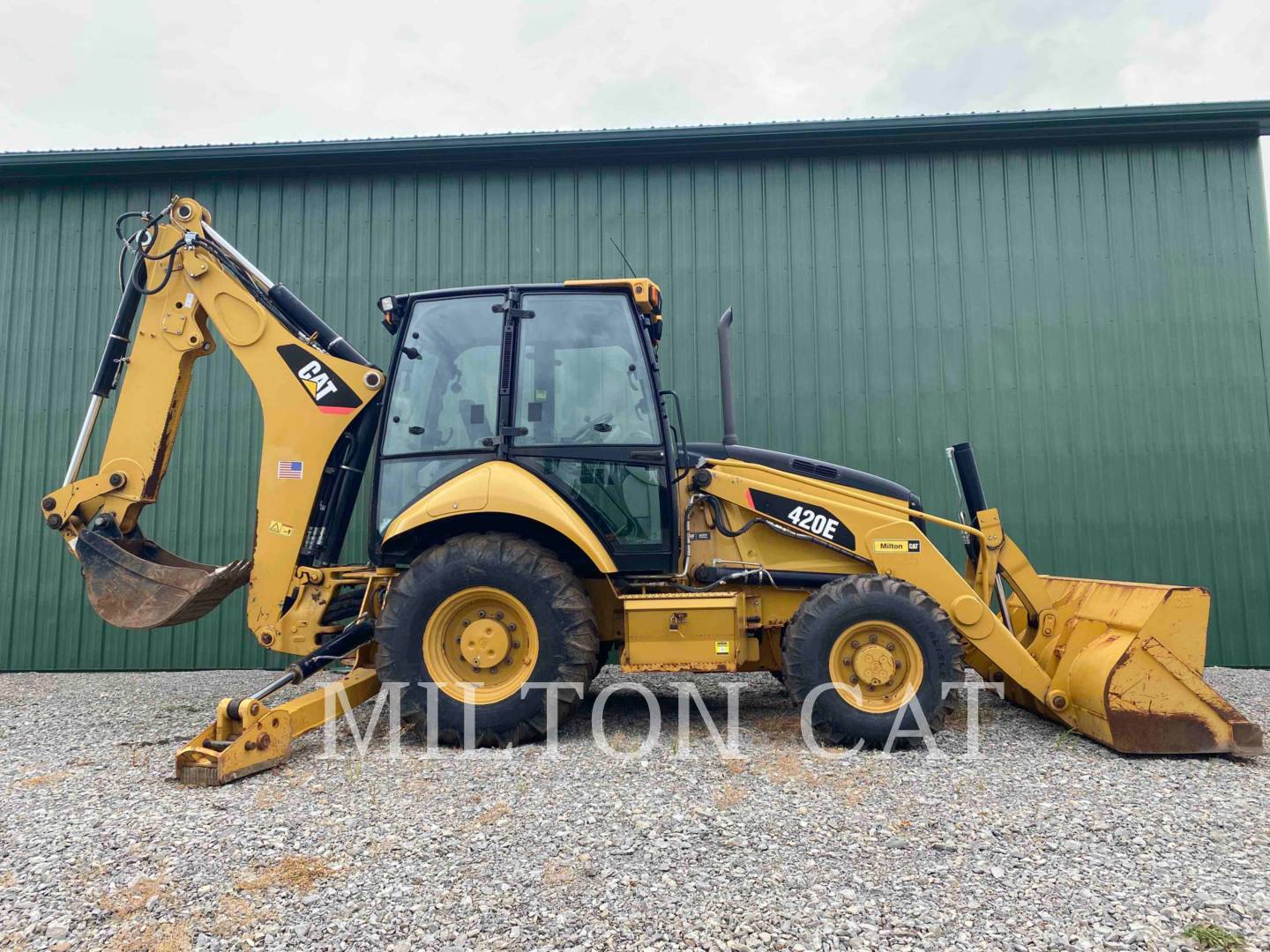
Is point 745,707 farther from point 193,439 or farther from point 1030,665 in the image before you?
point 193,439

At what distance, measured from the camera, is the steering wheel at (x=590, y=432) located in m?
4.38

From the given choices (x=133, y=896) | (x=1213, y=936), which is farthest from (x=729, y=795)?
(x=133, y=896)

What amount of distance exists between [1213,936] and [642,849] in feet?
5.62

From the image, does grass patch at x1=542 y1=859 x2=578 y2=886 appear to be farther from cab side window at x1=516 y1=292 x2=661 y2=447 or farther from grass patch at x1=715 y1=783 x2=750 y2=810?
cab side window at x1=516 y1=292 x2=661 y2=447

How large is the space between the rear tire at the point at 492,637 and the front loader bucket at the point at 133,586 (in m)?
1.34

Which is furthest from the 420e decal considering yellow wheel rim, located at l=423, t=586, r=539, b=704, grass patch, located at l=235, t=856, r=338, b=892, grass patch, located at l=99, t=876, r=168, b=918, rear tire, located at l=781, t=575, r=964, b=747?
grass patch, located at l=99, t=876, r=168, b=918

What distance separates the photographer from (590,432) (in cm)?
439

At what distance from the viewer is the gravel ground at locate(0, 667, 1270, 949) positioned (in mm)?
2250

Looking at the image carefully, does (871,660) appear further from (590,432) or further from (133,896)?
(133,896)

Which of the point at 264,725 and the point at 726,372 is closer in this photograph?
the point at 264,725

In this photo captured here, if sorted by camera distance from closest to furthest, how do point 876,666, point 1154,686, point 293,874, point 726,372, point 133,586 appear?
Answer: 1. point 293,874
2. point 1154,686
3. point 876,666
4. point 133,586
5. point 726,372

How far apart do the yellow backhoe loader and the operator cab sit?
0.01 metres

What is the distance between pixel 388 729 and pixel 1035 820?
10.9 feet

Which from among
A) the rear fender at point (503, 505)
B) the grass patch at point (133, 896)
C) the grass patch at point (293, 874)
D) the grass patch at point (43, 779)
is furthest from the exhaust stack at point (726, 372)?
the grass patch at point (43, 779)
